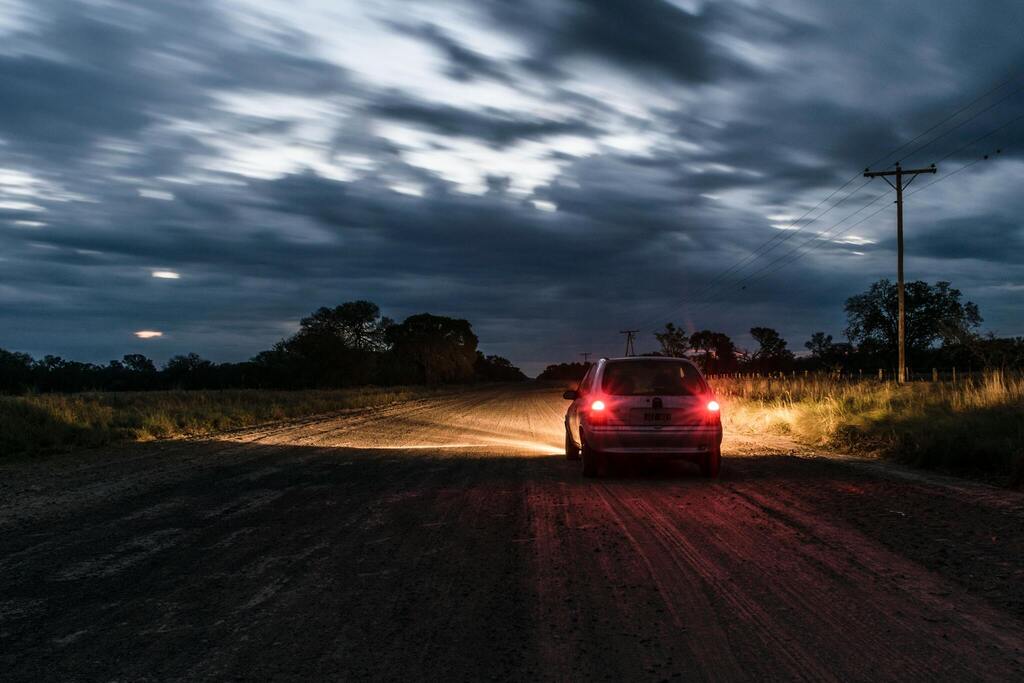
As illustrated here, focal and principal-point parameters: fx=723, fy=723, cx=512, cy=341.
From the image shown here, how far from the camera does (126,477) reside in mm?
11203

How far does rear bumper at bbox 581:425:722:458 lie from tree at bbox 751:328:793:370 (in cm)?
10754

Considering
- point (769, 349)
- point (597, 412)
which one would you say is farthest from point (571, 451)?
point (769, 349)

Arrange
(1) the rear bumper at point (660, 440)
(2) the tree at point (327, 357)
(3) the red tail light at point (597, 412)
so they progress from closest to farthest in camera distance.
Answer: (1) the rear bumper at point (660, 440)
(3) the red tail light at point (597, 412)
(2) the tree at point (327, 357)

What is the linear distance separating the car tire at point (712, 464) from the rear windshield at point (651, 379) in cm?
93

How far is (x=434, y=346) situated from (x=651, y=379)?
9244 cm

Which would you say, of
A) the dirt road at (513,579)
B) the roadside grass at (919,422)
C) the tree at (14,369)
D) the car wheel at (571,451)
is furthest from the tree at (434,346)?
the dirt road at (513,579)

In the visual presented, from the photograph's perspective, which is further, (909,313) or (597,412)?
(909,313)

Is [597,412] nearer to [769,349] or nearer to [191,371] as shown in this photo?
[191,371]

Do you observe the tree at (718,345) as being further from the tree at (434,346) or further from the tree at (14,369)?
the tree at (14,369)

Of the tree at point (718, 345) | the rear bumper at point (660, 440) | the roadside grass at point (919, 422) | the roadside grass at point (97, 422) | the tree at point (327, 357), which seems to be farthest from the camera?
the tree at point (718, 345)

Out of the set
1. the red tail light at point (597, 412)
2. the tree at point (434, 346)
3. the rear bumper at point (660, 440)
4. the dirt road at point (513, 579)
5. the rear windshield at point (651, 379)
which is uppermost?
the tree at point (434, 346)

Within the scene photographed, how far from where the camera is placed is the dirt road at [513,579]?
3.95 metres

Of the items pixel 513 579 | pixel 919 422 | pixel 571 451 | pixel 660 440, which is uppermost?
pixel 919 422

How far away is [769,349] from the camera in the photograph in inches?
4840
